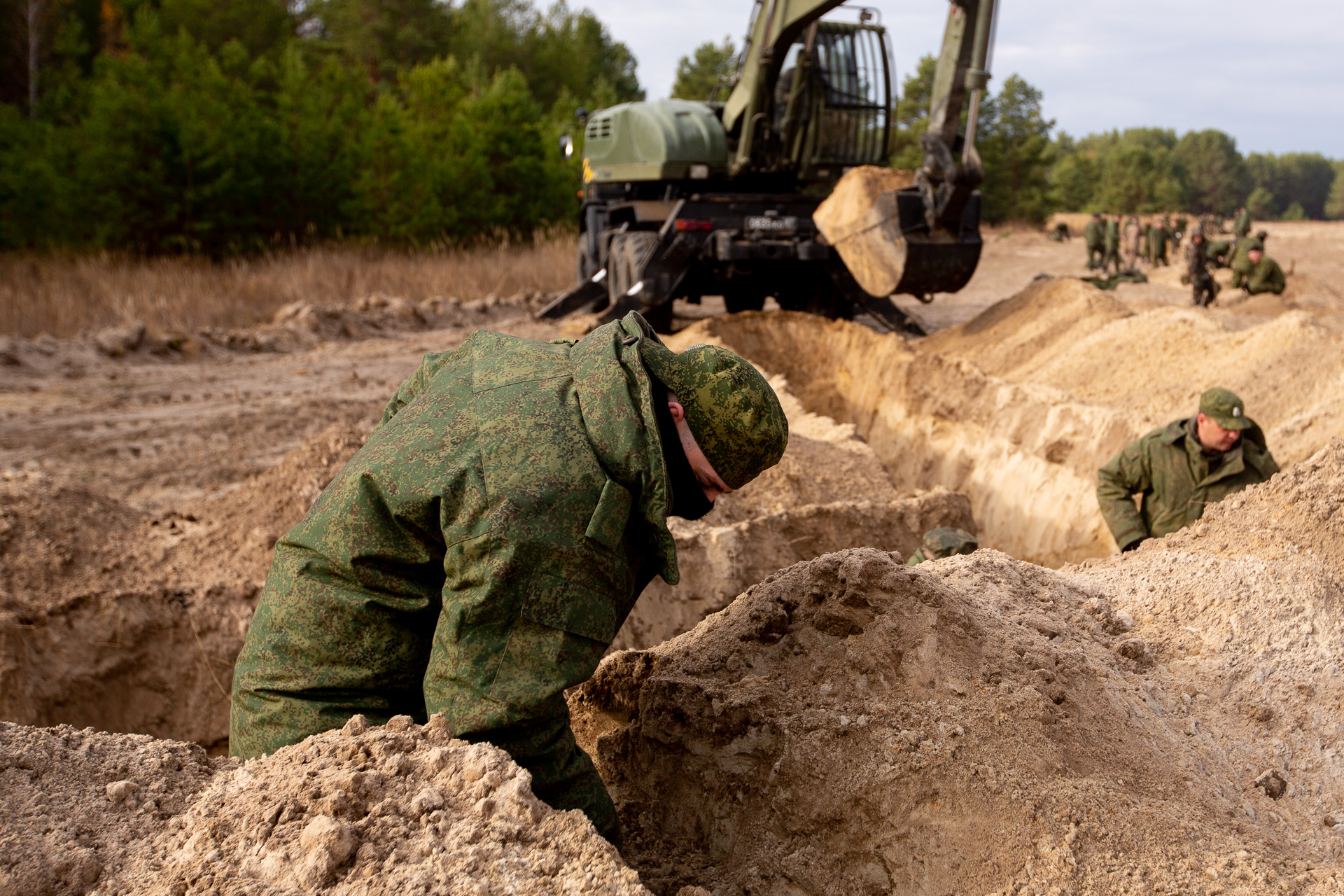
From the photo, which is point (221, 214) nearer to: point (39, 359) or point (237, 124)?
point (237, 124)

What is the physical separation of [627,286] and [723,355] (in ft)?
24.6

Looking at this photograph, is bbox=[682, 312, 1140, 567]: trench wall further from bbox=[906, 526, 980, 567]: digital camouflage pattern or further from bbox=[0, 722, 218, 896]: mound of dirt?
bbox=[0, 722, 218, 896]: mound of dirt

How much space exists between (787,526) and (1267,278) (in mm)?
11730

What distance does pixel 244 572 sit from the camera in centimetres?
467

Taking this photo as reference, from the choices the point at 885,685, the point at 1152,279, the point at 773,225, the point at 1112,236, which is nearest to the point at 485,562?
the point at 885,685

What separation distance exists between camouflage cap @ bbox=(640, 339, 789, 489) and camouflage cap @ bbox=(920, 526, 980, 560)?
2.45 meters

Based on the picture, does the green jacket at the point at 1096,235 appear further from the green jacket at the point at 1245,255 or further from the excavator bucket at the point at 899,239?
the excavator bucket at the point at 899,239

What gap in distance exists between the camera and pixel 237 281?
13.4 metres

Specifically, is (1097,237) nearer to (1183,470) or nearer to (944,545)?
(1183,470)

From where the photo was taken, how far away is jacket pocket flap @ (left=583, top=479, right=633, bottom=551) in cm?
188

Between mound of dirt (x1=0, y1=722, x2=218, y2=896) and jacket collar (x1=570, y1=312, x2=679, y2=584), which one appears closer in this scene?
mound of dirt (x1=0, y1=722, x2=218, y2=896)

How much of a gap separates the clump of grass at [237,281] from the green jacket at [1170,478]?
9909 mm

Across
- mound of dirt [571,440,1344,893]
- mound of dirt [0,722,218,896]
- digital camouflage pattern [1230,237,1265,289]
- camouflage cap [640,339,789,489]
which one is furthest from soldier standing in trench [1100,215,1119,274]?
mound of dirt [0,722,218,896]

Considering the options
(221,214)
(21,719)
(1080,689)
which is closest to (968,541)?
(1080,689)
